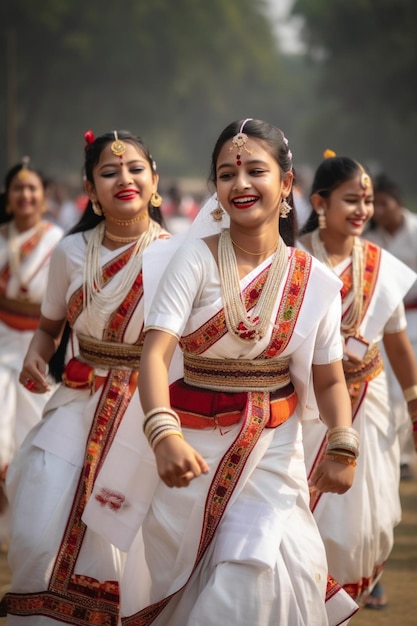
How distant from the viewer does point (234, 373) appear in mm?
3852

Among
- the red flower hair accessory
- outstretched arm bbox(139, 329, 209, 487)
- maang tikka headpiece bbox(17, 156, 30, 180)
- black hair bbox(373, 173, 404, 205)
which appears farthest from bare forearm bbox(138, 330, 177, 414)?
black hair bbox(373, 173, 404, 205)

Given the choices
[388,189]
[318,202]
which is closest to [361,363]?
[318,202]

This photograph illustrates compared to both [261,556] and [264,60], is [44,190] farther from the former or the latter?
[264,60]

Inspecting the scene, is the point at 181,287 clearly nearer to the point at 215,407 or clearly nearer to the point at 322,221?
the point at 215,407

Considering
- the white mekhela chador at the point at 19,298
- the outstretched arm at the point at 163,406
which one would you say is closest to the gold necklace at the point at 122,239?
the outstretched arm at the point at 163,406

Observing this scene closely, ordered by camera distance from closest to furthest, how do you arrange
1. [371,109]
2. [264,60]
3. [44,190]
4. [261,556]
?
[261,556]
[44,190]
[371,109]
[264,60]

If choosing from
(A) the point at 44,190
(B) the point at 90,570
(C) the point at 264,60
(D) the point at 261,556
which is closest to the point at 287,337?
(D) the point at 261,556

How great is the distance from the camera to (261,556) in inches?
141

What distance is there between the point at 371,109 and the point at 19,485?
49.2m

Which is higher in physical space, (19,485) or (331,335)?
(331,335)

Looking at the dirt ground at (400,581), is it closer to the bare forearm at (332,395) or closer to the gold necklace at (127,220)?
the gold necklace at (127,220)

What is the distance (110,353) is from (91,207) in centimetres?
73

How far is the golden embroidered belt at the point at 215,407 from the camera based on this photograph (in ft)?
12.7

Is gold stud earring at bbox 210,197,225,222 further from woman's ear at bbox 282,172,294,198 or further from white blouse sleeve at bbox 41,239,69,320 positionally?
white blouse sleeve at bbox 41,239,69,320
